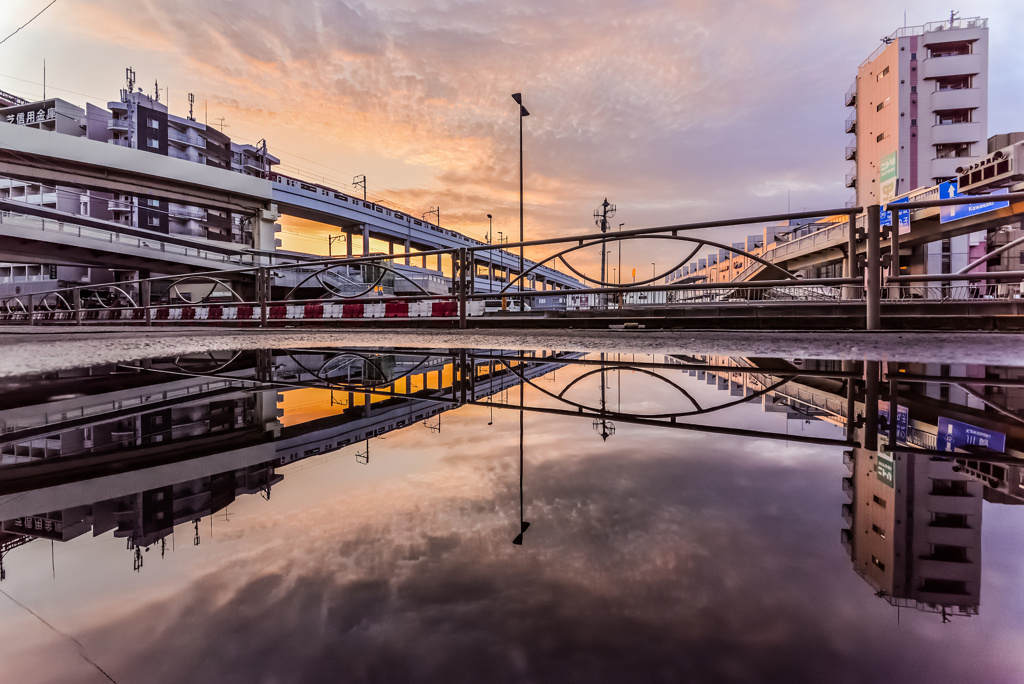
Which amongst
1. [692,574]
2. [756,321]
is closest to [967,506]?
[692,574]

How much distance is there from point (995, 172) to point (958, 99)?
1761 centimetres

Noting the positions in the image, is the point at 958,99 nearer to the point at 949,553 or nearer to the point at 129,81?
the point at 949,553

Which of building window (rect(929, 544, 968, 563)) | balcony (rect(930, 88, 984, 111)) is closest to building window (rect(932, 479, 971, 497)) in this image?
building window (rect(929, 544, 968, 563))

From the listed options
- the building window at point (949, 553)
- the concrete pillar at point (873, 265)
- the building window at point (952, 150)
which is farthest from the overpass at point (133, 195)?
the building window at point (952, 150)

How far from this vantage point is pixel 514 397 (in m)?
2.21

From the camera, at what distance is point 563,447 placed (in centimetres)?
137

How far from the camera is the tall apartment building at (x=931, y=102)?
108 feet

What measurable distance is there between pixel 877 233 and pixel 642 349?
244 centimetres

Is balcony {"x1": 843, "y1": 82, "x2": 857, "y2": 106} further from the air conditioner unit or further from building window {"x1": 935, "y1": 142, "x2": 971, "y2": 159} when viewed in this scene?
the air conditioner unit

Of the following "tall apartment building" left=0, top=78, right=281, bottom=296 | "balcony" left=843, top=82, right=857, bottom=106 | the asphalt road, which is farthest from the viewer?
"tall apartment building" left=0, top=78, right=281, bottom=296

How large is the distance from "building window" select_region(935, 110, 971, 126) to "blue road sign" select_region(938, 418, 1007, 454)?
148 feet

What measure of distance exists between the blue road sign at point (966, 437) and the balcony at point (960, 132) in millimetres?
44615

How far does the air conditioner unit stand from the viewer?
1980 cm

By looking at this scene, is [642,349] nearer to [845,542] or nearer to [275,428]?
[275,428]
